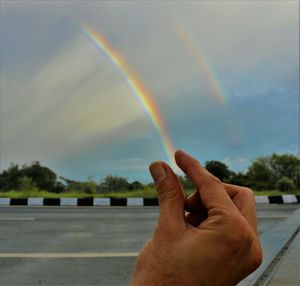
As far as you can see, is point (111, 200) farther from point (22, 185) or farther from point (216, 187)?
point (216, 187)

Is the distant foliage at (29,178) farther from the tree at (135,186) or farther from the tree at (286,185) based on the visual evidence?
the tree at (286,185)

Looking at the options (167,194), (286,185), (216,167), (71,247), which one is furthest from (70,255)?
(286,185)

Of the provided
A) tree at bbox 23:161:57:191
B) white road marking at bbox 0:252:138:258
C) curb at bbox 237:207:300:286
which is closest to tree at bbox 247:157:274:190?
tree at bbox 23:161:57:191

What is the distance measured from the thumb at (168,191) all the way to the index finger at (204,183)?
37mm

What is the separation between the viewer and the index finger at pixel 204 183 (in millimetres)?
981

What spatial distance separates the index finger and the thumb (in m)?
0.04

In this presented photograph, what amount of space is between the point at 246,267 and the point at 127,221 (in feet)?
27.7

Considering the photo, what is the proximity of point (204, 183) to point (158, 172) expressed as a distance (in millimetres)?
116

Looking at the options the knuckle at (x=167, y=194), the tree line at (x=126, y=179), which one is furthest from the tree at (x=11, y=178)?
the knuckle at (x=167, y=194)

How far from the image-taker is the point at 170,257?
3.12 ft

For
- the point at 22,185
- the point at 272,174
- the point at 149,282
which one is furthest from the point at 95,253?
the point at 272,174

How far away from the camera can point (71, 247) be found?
618 centimetres

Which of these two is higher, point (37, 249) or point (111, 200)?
point (111, 200)

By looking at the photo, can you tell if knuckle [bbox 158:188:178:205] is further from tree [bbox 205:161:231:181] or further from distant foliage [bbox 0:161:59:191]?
distant foliage [bbox 0:161:59:191]
